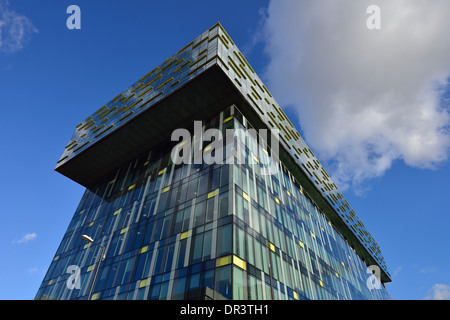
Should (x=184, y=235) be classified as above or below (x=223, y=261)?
above

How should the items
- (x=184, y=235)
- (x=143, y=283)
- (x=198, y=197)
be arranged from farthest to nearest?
(x=198, y=197), (x=184, y=235), (x=143, y=283)

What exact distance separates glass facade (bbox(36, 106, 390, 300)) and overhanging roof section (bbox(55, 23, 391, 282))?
9.03 ft

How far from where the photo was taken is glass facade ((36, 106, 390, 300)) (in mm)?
25312

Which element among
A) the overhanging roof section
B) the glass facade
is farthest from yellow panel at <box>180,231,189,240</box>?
the overhanging roof section

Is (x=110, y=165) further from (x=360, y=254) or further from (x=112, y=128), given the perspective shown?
(x=360, y=254)

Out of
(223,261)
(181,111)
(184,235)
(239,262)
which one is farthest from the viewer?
(181,111)

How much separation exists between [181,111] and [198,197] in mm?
15666

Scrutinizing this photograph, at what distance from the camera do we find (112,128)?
4703 cm

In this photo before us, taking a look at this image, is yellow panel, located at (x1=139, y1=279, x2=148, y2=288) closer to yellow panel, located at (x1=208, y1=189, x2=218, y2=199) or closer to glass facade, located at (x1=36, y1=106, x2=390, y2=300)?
glass facade, located at (x1=36, y1=106, x2=390, y2=300)

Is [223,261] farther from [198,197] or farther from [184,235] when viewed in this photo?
[198,197]

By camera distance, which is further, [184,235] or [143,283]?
[184,235]

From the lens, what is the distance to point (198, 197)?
104 feet

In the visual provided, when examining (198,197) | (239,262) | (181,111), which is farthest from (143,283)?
(181,111)
